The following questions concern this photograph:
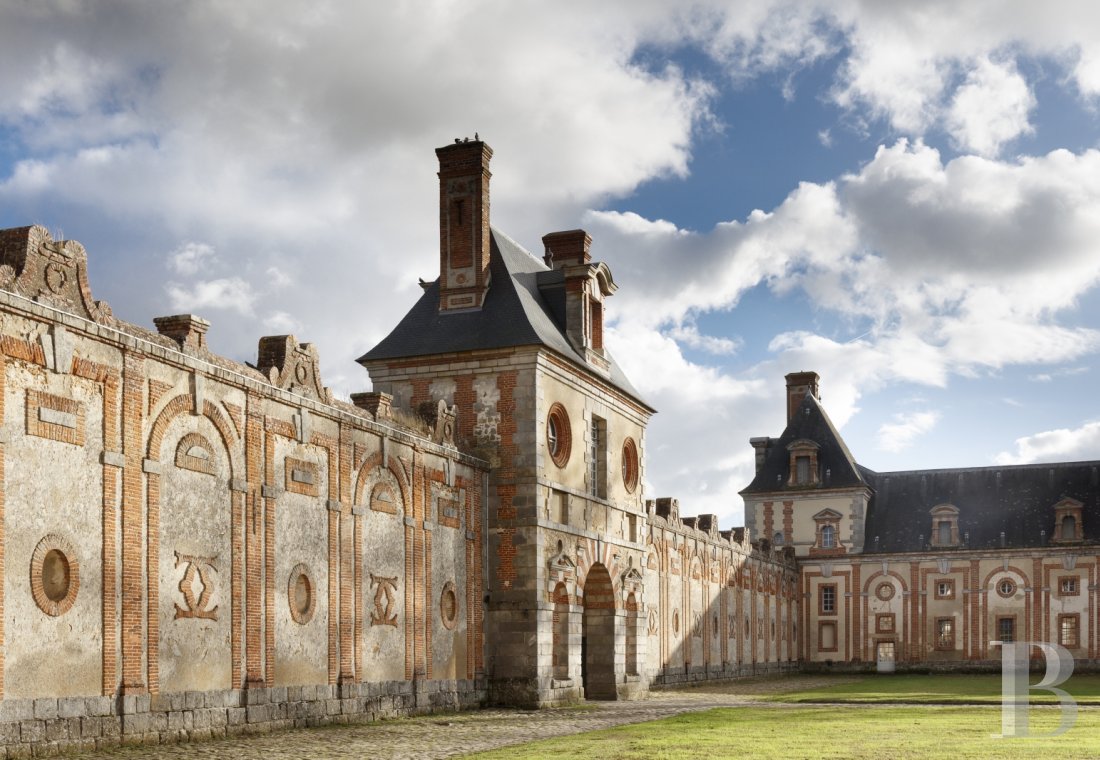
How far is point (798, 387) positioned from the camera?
57.3 m

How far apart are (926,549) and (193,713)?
40.7 metres

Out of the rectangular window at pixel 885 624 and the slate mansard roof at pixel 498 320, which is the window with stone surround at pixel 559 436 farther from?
the rectangular window at pixel 885 624

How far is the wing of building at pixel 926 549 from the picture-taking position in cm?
5003

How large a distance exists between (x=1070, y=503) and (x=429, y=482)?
35359 mm

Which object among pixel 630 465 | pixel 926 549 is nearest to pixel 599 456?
pixel 630 465

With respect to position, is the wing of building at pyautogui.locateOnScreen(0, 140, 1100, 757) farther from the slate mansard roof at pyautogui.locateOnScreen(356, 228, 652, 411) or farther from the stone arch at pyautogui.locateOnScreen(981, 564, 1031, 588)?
the stone arch at pyautogui.locateOnScreen(981, 564, 1031, 588)

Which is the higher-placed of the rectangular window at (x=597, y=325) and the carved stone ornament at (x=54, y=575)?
the rectangular window at (x=597, y=325)

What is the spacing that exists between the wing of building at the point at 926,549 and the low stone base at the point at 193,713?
108 feet

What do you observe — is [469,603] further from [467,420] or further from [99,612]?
[99,612]

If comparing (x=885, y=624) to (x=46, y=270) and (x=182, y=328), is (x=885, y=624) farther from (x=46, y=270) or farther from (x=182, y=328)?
(x=46, y=270)

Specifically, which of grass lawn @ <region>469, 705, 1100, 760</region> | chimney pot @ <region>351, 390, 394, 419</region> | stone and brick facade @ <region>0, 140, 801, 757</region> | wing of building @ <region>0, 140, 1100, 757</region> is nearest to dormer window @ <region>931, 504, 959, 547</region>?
wing of building @ <region>0, 140, 1100, 757</region>

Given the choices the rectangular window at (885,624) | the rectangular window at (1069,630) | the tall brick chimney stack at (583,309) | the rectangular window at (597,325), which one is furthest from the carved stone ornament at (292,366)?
the rectangular window at (1069,630)

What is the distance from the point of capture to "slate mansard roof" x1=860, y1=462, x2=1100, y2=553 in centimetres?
5103

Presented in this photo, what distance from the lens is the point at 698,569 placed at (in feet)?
130
